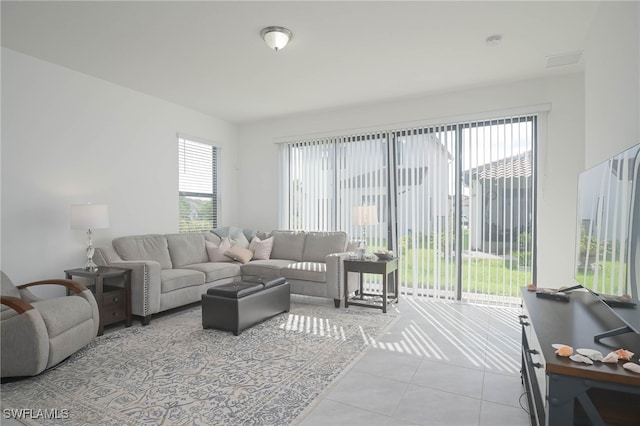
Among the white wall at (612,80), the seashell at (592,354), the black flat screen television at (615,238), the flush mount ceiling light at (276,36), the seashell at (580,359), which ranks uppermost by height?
the flush mount ceiling light at (276,36)

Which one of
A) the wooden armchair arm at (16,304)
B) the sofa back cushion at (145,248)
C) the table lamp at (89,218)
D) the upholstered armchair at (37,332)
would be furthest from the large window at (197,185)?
the wooden armchair arm at (16,304)

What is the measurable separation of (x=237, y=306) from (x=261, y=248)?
2.05 metres

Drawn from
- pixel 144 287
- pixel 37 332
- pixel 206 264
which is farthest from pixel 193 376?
pixel 206 264

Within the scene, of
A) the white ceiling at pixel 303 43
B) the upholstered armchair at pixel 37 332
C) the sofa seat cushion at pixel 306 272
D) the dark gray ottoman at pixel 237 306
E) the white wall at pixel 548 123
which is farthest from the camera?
the sofa seat cushion at pixel 306 272

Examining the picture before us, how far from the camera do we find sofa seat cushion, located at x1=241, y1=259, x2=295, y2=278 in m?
4.79

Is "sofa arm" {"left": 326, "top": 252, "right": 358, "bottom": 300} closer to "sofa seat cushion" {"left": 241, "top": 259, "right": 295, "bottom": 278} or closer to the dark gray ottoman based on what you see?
"sofa seat cushion" {"left": 241, "top": 259, "right": 295, "bottom": 278}

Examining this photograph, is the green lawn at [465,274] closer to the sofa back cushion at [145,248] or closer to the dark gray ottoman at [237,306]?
the dark gray ottoman at [237,306]

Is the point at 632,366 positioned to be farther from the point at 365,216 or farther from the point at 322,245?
the point at 322,245

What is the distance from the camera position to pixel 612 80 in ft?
8.11

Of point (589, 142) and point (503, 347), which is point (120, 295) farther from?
point (589, 142)

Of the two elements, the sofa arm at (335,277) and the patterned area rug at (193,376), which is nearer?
the patterned area rug at (193,376)

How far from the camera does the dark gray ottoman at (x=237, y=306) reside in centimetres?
339

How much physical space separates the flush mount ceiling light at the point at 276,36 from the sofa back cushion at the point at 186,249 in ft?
9.67

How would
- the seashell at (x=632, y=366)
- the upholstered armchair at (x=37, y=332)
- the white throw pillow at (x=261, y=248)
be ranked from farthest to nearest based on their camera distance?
the white throw pillow at (x=261, y=248)
the upholstered armchair at (x=37, y=332)
the seashell at (x=632, y=366)
